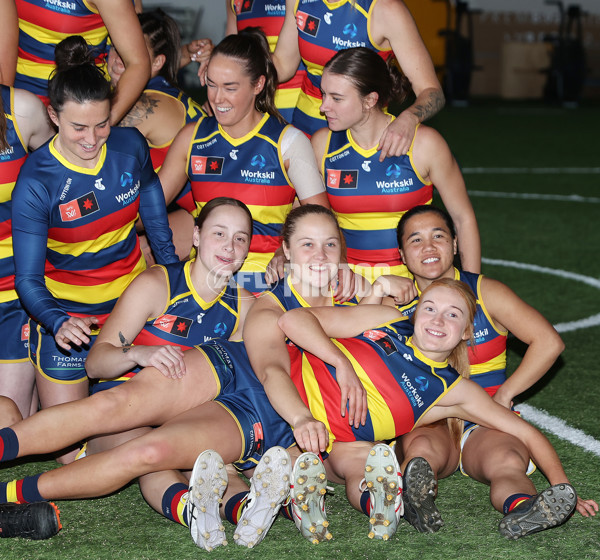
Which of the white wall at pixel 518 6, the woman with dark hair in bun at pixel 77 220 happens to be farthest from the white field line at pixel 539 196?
the white wall at pixel 518 6

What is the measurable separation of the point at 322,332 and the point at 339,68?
54.5 inches

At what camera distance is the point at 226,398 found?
11.6 ft

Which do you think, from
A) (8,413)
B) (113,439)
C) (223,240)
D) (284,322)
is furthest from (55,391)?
(284,322)

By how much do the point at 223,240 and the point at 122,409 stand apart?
0.87 meters

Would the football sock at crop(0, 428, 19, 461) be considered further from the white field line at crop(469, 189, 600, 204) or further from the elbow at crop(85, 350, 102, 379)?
the white field line at crop(469, 189, 600, 204)

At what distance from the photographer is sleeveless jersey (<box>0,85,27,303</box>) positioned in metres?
3.91

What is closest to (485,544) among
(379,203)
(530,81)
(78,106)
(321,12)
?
(379,203)

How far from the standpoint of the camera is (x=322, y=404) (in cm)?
353

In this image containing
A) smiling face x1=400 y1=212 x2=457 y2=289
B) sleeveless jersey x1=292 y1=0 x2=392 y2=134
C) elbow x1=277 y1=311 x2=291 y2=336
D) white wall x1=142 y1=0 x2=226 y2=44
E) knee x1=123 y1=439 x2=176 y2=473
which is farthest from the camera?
white wall x1=142 y1=0 x2=226 y2=44

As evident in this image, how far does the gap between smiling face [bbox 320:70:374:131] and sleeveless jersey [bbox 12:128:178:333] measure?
900mm

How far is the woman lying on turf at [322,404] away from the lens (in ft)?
10.3

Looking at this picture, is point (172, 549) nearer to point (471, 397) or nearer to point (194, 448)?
point (194, 448)

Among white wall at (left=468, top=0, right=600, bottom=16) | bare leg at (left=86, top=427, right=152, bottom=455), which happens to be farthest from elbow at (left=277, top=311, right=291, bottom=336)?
white wall at (left=468, top=0, right=600, bottom=16)

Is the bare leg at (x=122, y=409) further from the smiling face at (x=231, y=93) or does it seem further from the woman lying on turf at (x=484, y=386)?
the smiling face at (x=231, y=93)
